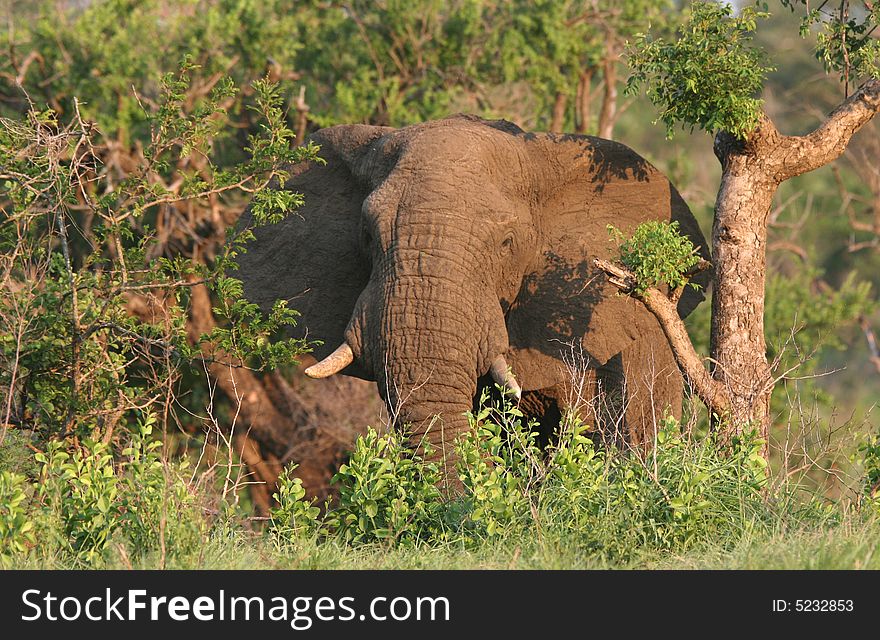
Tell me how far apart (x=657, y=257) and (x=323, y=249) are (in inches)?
87.6

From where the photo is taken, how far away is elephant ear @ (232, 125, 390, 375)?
8.07 metres

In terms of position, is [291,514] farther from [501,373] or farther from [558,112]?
[558,112]

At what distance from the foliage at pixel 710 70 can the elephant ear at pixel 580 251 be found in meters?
0.84

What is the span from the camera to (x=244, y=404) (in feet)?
38.8

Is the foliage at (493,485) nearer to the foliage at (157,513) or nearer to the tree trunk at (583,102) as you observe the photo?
the foliage at (157,513)

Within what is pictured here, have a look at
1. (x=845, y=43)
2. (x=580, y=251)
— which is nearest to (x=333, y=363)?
(x=580, y=251)

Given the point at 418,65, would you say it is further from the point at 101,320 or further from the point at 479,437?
the point at 479,437

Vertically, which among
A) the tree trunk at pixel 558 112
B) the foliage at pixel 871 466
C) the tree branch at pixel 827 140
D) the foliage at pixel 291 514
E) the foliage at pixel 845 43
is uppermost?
the tree trunk at pixel 558 112

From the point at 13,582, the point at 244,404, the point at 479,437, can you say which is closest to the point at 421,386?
the point at 479,437

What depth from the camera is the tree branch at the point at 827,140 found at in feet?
24.7

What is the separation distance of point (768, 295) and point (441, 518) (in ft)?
22.9

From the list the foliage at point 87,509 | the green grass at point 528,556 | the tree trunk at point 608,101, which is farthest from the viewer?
the tree trunk at point 608,101

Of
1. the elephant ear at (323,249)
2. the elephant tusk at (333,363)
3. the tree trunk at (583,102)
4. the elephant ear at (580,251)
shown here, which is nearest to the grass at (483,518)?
the elephant tusk at (333,363)

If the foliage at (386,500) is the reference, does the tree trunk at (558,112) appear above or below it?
above
